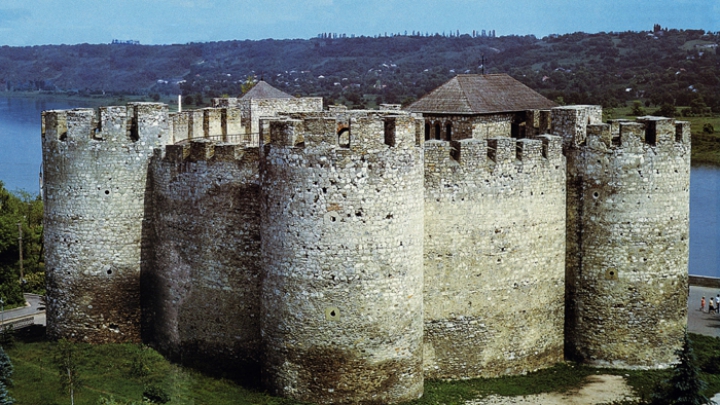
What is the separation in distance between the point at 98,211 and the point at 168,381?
467 cm

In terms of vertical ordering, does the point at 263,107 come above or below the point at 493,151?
above

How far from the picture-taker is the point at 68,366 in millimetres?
21938

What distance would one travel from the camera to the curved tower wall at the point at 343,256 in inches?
777

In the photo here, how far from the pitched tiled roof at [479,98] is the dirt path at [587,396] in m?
8.21

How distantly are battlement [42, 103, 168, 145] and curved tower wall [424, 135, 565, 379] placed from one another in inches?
273

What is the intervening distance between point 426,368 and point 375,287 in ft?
10.1

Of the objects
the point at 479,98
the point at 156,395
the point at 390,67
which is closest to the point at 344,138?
the point at 156,395

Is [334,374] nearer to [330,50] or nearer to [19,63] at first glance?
[19,63]

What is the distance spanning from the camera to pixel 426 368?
22.1 m

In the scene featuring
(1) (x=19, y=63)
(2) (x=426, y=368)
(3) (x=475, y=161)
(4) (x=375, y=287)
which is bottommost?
(2) (x=426, y=368)

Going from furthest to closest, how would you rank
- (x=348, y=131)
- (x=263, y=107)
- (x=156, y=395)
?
(x=263, y=107) → (x=156, y=395) → (x=348, y=131)

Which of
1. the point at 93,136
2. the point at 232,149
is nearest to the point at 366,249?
the point at 232,149

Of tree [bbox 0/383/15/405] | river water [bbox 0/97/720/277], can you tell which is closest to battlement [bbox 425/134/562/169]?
tree [bbox 0/383/15/405]

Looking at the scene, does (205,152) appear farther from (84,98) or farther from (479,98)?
(84,98)
